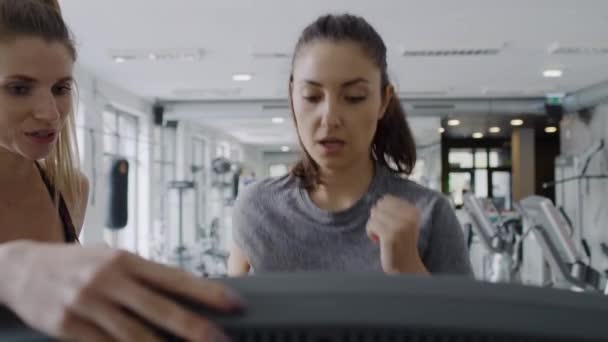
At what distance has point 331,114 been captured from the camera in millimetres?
1043

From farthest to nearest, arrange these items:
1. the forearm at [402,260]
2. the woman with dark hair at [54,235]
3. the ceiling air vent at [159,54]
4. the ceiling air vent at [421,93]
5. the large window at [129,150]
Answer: the ceiling air vent at [421,93]
the large window at [129,150]
the ceiling air vent at [159,54]
the forearm at [402,260]
the woman with dark hair at [54,235]

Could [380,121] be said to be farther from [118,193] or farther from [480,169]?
[480,169]

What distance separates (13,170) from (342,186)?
654 mm

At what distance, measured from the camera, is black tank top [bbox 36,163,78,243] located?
4.15 feet

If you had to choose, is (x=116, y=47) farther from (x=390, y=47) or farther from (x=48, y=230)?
(x=48, y=230)

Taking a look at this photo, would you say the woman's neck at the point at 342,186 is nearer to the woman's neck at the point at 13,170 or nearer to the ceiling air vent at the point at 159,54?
the woman's neck at the point at 13,170

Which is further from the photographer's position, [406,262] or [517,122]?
[517,122]

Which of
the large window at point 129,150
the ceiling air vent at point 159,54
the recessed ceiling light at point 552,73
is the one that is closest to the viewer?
the ceiling air vent at point 159,54

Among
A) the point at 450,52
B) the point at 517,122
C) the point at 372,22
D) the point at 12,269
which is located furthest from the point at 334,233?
the point at 517,122

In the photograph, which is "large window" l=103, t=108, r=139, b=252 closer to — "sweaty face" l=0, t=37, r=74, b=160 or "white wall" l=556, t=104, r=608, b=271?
"white wall" l=556, t=104, r=608, b=271

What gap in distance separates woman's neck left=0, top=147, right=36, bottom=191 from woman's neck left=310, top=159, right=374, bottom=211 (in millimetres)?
581

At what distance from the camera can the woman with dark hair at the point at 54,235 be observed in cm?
25

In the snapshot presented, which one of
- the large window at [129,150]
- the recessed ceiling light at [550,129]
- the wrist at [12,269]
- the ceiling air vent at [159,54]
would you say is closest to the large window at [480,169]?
the recessed ceiling light at [550,129]

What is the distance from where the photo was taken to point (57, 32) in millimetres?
1138
